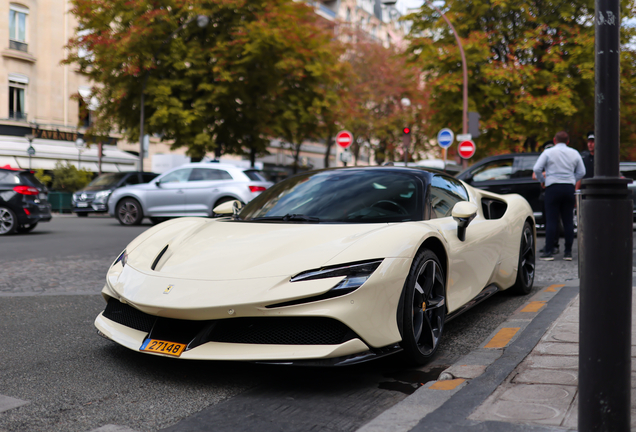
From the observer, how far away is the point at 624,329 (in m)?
2.43

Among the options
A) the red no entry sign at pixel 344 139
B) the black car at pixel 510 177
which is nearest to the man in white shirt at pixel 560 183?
the black car at pixel 510 177

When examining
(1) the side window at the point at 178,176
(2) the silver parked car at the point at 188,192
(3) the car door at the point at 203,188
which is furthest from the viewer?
(1) the side window at the point at 178,176

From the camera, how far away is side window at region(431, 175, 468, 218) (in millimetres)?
4531

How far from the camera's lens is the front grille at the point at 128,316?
3.57 meters

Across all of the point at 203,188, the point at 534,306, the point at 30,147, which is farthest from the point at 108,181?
the point at 534,306

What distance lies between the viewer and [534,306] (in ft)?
18.1

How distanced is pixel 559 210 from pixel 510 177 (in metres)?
3.52

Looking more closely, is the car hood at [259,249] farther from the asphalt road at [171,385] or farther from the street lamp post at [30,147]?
the street lamp post at [30,147]

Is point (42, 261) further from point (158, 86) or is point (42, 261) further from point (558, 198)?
point (158, 86)

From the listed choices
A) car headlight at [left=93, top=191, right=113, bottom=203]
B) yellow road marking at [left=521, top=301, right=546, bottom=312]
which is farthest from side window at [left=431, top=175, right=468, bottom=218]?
car headlight at [left=93, top=191, right=113, bottom=203]

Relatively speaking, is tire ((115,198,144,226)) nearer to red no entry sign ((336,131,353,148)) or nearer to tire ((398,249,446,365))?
red no entry sign ((336,131,353,148))

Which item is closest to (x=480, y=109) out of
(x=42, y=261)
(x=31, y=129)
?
(x=42, y=261)

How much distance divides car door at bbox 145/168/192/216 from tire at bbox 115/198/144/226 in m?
0.27

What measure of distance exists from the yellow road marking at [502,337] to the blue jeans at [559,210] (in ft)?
15.1
